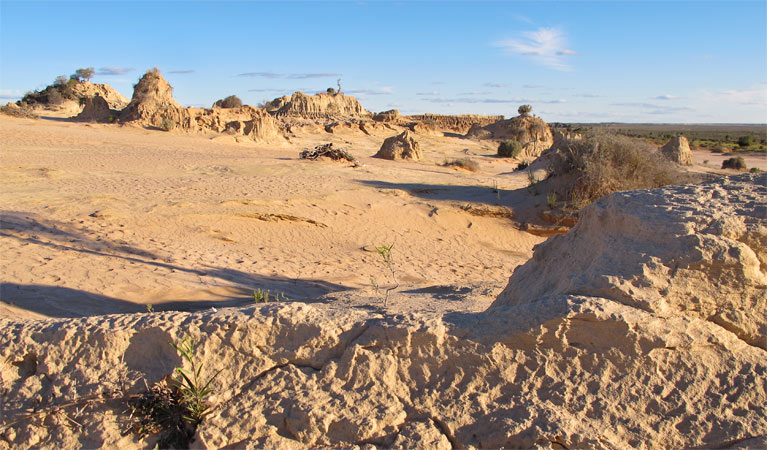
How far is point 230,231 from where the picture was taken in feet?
29.3

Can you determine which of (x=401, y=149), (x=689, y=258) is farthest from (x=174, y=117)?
(x=689, y=258)

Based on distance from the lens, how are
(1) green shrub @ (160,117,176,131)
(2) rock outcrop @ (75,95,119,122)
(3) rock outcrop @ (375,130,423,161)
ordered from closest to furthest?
(3) rock outcrop @ (375,130,423,161)
(1) green shrub @ (160,117,176,131)
(2) rock outcrop @ (75,95,119,122)

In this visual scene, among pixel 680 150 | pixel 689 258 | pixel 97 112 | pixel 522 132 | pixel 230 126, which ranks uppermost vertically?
pixel 97 112

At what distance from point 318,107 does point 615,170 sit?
34.0 m

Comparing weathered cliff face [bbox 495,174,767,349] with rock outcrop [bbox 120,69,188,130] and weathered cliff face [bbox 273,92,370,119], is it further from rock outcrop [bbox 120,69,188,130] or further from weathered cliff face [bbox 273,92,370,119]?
weathered cliff face [bbox 273,92,370,119]

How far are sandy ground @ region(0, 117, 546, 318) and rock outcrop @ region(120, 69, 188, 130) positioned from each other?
6.72 meters

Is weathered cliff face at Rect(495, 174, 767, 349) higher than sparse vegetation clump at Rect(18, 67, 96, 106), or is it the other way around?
sparse vegetation clump at Rect(18, 67, 96, 106)

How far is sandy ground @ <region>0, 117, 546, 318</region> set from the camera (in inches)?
236

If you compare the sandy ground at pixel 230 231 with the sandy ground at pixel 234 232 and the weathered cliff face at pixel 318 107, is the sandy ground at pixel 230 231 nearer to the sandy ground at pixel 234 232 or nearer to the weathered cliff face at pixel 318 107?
the sandy ground at pixel 234 232

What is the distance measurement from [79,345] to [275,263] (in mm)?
5194

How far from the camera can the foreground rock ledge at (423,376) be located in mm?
2350

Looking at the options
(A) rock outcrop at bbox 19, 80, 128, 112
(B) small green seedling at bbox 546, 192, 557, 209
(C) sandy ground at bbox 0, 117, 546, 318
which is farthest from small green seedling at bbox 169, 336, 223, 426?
(A) rock outcrop at bbox 19, 80, 128, 112

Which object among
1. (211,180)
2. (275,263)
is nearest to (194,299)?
(275,263)

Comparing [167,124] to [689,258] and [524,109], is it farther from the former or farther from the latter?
[524,109]
